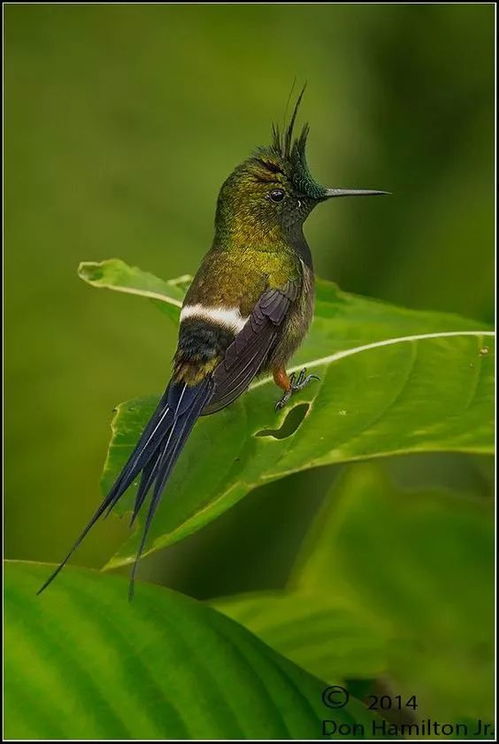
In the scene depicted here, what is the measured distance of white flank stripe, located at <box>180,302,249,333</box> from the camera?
88 cm

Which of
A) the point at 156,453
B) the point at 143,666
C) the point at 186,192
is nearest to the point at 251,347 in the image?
the point at 156,453

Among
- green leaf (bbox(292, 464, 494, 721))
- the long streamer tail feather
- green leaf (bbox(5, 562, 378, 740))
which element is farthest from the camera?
green leaf (bbox(292, 464, 494, 721))

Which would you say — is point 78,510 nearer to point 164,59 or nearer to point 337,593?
point 337,593

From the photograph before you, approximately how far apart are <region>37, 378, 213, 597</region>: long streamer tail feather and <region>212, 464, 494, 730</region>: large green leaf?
1.66 feet

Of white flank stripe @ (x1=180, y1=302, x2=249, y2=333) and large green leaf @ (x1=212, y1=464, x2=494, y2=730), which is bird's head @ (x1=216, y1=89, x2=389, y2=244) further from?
large green leaf @ (x1=212, y1=464, x2=494, y2=730)

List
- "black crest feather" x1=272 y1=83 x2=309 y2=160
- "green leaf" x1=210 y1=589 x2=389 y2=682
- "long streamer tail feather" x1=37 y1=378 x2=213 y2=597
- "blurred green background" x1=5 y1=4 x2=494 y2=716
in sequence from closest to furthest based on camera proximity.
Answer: "long streamer tail feather" x1=37 y1=378 x2=213 y2=597
"black crest feather" x1=272 y1=83 x2=309 y2=160
"green leaf" x1=210 y1=589 x2=389 y2=682
"blurred green background" x1=5 y1=4 x2=494 y2=716

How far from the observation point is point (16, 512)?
63.3 inches

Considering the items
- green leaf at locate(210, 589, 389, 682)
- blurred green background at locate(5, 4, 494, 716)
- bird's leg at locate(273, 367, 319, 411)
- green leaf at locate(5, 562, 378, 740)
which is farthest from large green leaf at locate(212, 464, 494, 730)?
bird's leg at locate(273, 367, 319, 411)

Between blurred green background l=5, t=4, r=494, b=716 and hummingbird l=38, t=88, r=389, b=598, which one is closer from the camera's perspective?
hummingbird l=38, t=88, r=389, b=598

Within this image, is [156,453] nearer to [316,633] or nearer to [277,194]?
[277,194]

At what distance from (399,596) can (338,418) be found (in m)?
0.73

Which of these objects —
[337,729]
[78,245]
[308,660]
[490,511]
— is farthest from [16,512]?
[337,729]

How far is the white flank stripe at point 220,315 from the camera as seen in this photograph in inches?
34.6

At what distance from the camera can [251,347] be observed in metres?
0.88
